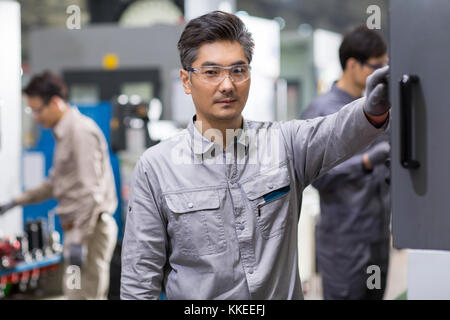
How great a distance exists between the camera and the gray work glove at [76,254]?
3.73 m

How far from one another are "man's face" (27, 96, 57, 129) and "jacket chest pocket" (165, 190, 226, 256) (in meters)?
2.70

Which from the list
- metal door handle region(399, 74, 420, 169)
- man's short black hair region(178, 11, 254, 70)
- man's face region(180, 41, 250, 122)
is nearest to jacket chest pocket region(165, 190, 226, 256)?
man's face region(180, 41, 250, 122)

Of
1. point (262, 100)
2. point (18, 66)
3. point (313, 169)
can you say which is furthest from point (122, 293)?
point (18, 66)

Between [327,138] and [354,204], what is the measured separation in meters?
1.31

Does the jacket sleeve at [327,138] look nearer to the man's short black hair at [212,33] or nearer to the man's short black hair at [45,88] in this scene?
the man's short black hair at [212,33]

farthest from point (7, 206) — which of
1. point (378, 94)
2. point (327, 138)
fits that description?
point (378, 94)

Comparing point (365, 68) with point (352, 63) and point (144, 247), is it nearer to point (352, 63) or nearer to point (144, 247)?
point (352, 63)

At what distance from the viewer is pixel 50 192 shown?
422 centimetres

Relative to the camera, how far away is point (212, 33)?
1.56 meters

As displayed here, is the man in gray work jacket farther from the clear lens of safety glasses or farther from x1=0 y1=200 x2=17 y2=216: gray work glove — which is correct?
x1=0 y1=200 x2=17 y2=216: gray work glove

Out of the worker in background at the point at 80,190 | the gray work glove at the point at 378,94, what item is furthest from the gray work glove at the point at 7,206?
the gray work glove at the point at 378,94

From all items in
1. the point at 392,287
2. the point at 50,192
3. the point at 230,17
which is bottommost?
the point at 392,287
